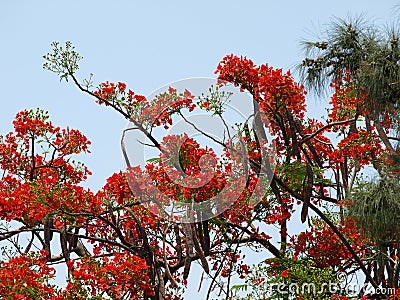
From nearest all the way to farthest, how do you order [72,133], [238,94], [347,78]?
[347,78]
[238,94]
[72,133]

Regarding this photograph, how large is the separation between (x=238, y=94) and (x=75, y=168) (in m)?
Result: 2.54

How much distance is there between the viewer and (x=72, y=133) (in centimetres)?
865

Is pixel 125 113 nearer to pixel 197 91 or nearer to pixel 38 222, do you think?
pixel 197 91

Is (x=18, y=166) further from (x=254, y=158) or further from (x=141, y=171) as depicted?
(x=254, y=158)

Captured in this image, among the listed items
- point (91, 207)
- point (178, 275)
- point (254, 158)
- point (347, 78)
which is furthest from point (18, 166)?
point (347, 78)

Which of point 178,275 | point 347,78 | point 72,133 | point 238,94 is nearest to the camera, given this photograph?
point 347,78

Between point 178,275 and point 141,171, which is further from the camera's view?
point 178,275

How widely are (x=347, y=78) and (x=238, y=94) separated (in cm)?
107

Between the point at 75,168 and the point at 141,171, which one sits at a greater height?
the point at 75,168

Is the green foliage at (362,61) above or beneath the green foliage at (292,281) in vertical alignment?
above

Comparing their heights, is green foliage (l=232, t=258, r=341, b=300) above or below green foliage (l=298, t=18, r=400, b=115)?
below

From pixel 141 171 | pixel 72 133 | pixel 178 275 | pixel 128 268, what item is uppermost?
pixel 72 133

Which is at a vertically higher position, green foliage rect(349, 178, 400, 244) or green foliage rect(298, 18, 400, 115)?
green foliage rect(298, 18, 400, 115)

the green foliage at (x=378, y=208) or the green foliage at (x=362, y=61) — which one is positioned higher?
the green foliage at (x=362, y=61)
